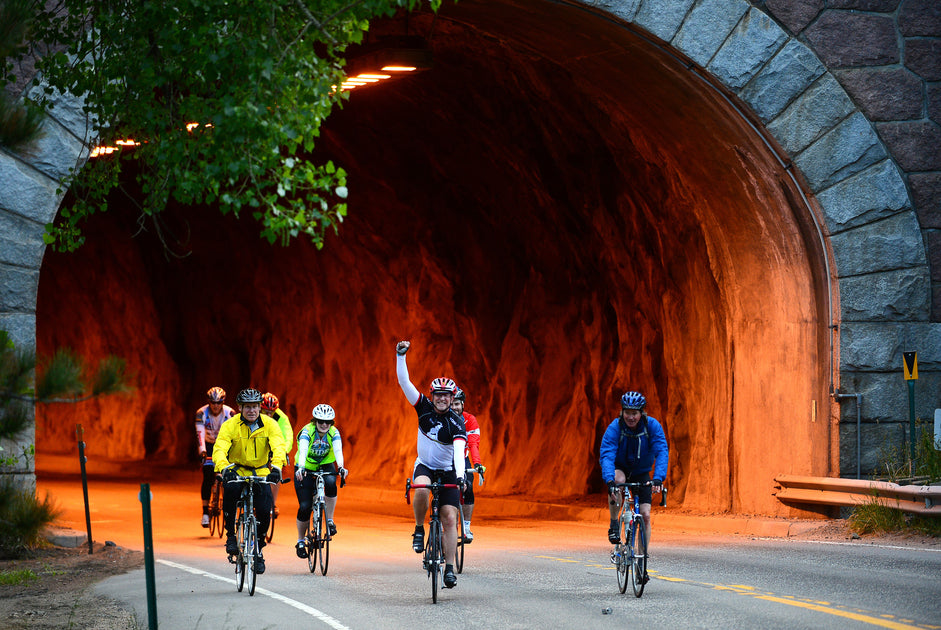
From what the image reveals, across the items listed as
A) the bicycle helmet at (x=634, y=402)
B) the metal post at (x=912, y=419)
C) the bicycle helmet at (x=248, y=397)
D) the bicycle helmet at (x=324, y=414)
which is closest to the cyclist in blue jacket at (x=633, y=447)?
the bicycle helmet at (x=634, y=402)

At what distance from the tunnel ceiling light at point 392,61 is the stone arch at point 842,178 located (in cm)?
388

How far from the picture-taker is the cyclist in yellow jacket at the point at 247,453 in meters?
12.5

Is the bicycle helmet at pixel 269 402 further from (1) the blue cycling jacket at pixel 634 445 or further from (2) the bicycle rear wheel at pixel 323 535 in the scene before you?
(1) the blue cycling jacket at pixel 634 445

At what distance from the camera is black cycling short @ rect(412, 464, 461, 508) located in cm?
1148

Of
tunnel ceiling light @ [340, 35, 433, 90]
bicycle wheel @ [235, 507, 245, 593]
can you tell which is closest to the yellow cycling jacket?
bicycle wheel @ [235, 507, 245, 593]

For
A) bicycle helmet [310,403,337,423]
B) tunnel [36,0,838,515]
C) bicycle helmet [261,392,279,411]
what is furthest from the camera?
tunnel [36,0,838,515]

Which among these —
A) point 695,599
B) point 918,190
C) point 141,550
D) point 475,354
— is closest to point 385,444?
point 475,354

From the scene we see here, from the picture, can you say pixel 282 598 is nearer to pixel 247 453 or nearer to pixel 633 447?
pixel 247 453

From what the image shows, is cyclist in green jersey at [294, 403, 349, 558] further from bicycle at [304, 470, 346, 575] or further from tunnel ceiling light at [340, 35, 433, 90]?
tunnel ceiling light at [340, 35, 433, 90]

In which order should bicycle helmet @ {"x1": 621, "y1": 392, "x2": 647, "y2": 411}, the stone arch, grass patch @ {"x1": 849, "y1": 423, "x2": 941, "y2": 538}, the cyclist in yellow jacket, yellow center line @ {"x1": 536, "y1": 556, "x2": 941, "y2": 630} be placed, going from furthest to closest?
the stone arch
grass patch @ {"x1": 849, "y1": 423, "x2": 941, "y2": 538}
the cyclist in yellow jacket
bicycle helmet @ {"x1": 621, "y1": 392, "x2": 647, "y2": 411}
yellow center line @ {"x1": 536, "y1": 556, "x2": 941, "y2": 630}

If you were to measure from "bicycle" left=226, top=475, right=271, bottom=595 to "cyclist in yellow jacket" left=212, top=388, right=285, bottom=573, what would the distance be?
3.3 inches

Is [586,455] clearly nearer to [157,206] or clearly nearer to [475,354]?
[475,354]

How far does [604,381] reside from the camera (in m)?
24.6

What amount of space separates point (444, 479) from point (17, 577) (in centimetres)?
477
